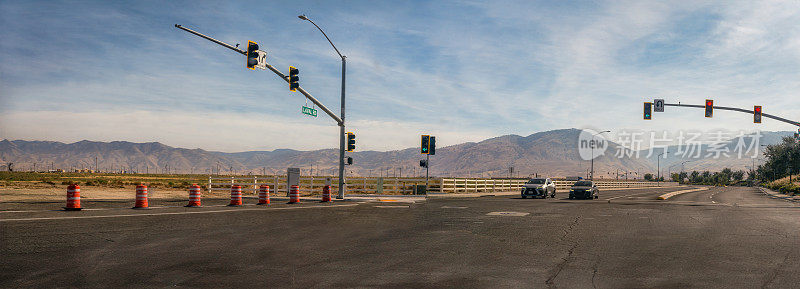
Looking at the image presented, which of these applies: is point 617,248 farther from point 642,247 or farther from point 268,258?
point 268,258

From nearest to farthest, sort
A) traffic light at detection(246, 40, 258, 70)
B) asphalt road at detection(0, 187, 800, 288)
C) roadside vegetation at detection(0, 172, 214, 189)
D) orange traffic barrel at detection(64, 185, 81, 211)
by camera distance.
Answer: asphalt road at detection(0, 187, 800, 288) < orange traffic barrel at detection(64, 185, 81, 211) < traffic light at detection(246, 40, 258, 70) < roadside vegetation at detection(0, 172, 214, 189)

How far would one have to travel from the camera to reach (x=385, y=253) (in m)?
9.20

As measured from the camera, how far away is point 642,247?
10.1 m

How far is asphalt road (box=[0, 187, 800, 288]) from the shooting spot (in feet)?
22.6

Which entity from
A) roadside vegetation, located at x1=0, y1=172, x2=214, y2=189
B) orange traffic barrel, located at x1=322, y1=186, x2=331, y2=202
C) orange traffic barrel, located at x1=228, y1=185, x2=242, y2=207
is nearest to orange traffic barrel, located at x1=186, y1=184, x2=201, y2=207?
orange traffic barrel, located at x1=228, y1=185, x2=242, y2=207

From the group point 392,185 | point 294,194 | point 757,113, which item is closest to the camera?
point 294,194

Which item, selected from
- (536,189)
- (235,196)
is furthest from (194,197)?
(536,189)

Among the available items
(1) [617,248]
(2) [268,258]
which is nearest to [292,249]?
(2) [268,258]

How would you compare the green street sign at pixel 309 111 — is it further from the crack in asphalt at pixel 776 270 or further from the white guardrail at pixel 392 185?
the crack in asphalt at pixel 776 270

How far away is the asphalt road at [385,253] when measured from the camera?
690cm

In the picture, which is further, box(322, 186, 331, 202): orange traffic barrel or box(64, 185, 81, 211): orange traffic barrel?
box(322, 186, 331, 202): orange traffic barrel

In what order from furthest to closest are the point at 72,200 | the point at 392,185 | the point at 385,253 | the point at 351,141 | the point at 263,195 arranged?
1. the point at 392,185
2. the point at 351,141
3. the point at 263,195
4. the point at 72,200
5. the point at 385,253

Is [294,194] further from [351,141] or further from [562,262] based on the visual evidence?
[562,262]

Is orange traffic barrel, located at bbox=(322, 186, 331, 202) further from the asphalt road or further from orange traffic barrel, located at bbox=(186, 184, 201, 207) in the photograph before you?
the asphalt road
